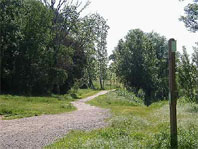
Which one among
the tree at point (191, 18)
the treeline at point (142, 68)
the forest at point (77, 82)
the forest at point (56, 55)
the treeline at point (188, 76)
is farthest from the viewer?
the treeline at point (142, 68)

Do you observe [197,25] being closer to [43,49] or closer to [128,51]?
[43,49]

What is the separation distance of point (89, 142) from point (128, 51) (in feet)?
161

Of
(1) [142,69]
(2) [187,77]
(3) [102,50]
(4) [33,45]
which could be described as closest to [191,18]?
(2) [187,77]

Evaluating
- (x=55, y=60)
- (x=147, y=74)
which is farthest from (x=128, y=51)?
(x=55, y=60)

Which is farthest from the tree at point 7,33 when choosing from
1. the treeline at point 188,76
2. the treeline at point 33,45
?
the treeline at point 188,76

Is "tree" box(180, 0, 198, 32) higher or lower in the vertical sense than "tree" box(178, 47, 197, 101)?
higher

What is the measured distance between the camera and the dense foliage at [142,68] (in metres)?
52.5

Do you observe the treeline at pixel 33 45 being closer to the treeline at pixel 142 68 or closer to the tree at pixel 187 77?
the treeline at pixel 142 68

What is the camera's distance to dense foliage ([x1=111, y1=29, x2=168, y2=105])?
5253cm

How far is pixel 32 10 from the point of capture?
31.7 metres

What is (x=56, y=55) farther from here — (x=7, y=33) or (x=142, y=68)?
(x=142, y=68)

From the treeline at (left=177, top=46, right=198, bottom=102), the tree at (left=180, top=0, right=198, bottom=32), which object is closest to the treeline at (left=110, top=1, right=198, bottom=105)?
the tree at (left=180, top=0, right=198, bottom=32)

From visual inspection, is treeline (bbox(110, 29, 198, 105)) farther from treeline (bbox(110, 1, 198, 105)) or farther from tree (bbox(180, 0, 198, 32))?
tree (bbox(180, 0, 198, 32))

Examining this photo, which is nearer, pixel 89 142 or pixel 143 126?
pixel 89 142
